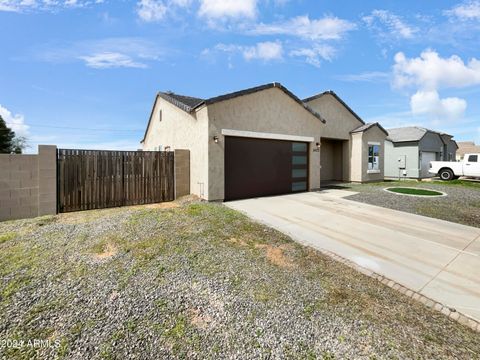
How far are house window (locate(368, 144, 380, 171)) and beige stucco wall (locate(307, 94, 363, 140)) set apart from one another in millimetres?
1878

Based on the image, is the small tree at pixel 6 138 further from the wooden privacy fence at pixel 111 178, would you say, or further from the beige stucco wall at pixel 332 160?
the beige stucco wall at pixel 332 160

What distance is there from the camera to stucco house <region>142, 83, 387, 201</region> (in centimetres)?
885

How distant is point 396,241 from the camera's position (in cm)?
529

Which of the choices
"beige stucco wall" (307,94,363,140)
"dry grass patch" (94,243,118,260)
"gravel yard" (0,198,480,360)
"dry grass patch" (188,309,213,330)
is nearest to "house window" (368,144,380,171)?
"beige stucco wall" (307,94,363,140)

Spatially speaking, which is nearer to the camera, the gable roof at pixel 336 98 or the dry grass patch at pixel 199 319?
the dry grass patch at pixel 199 319

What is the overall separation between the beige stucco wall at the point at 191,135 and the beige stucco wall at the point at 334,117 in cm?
835

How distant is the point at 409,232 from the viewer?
5.86 metres

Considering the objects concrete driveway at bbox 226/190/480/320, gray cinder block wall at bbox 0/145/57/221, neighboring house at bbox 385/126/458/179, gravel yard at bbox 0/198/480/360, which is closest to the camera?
gravel yard at bbox 0/198/480/360

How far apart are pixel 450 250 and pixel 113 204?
9.36 m

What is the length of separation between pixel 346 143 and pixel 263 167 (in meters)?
9.30

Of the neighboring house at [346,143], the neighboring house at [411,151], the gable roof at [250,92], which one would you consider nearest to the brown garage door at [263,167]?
the gable roof at [250,92]

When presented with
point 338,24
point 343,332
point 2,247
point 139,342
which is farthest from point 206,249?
point 338,24

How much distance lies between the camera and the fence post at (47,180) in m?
7.05

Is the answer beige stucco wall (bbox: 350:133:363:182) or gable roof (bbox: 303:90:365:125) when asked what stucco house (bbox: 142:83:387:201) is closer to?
gable roof (bbox: 303:90:365:125)
